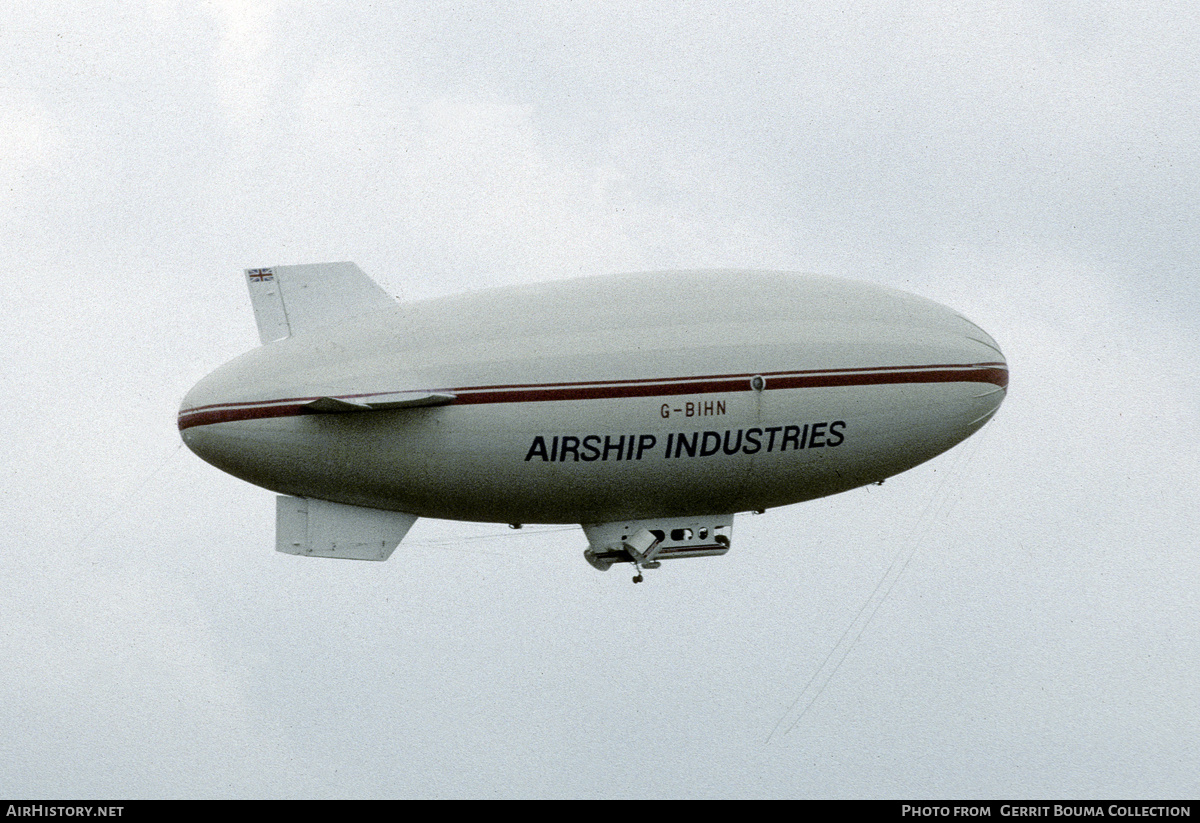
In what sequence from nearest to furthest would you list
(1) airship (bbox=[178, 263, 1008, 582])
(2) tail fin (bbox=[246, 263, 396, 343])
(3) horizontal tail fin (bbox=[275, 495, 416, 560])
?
(1) airship (bbox=[178, 263, 1008, 582]) < (3) horizontal tail fin (bbox=[275, 495, 416, 560]) < (2) tail fin (bbox=[246, 263, 396, 343])

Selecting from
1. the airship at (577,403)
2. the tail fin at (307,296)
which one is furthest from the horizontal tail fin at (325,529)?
the tail fin at (307,296)

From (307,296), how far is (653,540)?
25.5 ft

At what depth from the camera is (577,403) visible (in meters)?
33.9

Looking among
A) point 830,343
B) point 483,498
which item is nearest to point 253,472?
point 483,498

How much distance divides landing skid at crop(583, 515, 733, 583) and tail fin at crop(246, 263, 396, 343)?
5.84m

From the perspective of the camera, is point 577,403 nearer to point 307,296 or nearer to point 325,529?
point 325,529

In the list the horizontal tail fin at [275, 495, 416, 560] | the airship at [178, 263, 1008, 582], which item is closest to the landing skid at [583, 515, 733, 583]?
the airship at [178, 263, 1008, 582]

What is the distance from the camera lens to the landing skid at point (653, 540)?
119 ft

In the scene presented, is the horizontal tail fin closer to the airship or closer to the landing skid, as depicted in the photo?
the airship

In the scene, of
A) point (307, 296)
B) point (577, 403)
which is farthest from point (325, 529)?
point (577, 403)

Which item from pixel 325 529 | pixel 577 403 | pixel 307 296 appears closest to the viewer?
pixel 577 403

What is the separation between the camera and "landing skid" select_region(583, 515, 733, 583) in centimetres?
3619

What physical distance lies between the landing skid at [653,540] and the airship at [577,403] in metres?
0.04

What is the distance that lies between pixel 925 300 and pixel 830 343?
3.08 meters
